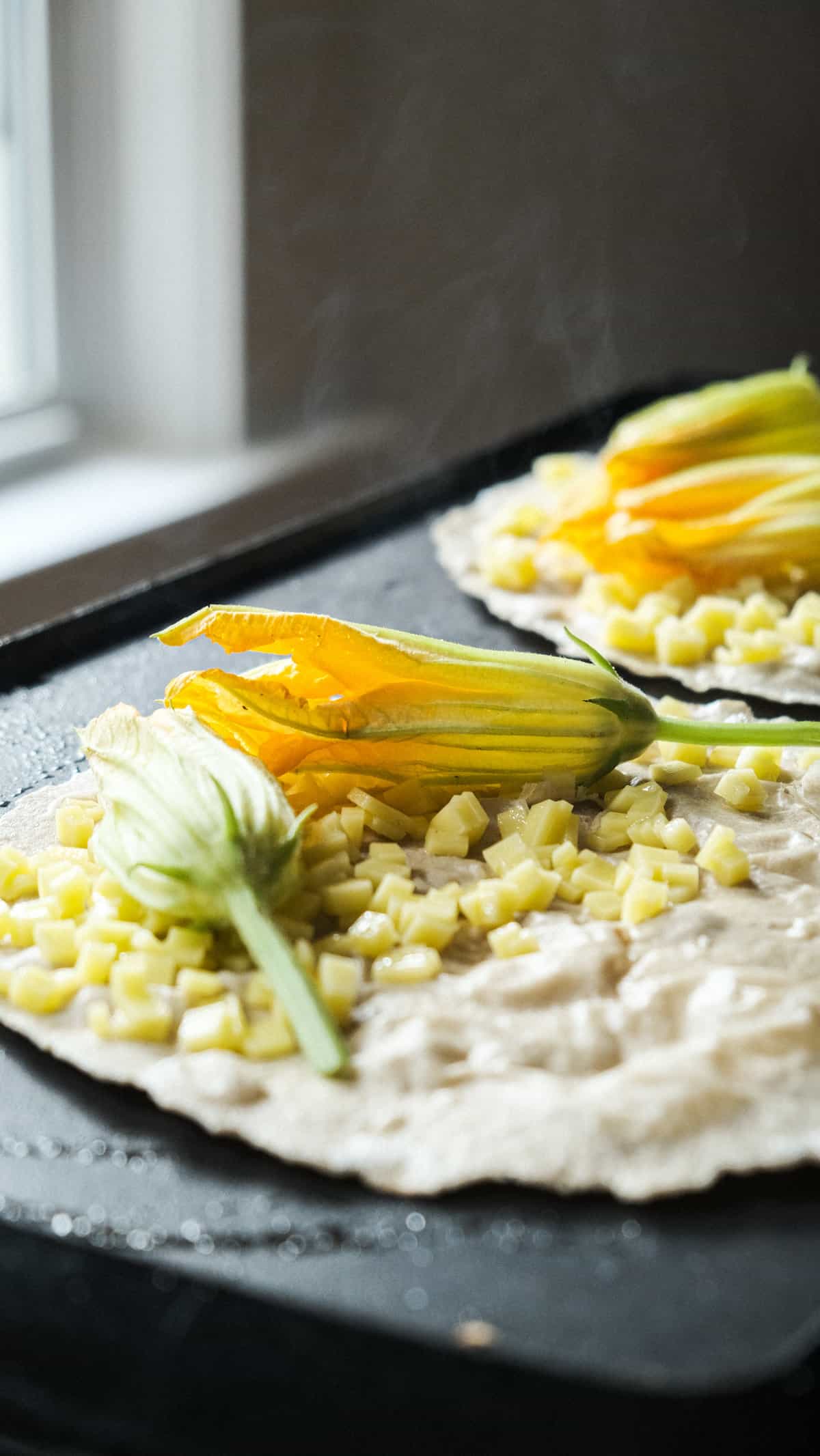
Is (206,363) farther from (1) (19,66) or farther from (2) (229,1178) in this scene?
(2) (229,1178)

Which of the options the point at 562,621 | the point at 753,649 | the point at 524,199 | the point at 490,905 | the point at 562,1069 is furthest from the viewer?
the point at 524,199

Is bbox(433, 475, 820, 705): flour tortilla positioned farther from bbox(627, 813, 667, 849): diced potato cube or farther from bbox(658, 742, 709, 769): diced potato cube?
bbox(627, 813, 667, 849): diced potato cube

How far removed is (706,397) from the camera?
166 centimetres

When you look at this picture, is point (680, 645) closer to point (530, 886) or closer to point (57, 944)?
point (530, 886)

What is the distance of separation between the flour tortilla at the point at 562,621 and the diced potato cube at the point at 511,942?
47 centimetres

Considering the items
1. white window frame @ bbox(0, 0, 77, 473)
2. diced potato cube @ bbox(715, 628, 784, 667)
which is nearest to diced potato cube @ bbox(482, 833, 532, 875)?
diced potato cube @ bbox(715, 628, 784, 667)

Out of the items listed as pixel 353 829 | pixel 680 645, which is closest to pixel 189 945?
pixel 353 829

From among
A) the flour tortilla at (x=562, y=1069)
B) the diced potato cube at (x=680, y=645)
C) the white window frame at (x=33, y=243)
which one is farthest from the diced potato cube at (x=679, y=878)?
the white window frame at (x=33, y=243)

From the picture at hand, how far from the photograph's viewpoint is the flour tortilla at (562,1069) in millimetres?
735

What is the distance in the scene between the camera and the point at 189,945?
2.83ft

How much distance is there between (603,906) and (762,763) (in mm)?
270

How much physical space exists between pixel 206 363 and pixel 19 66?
562 mm

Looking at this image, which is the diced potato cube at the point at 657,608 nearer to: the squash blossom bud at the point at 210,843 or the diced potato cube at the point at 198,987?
the squash blossom bud at the point at 210,843

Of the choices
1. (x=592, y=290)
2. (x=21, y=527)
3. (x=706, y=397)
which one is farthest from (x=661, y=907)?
(x=592, y=290)
